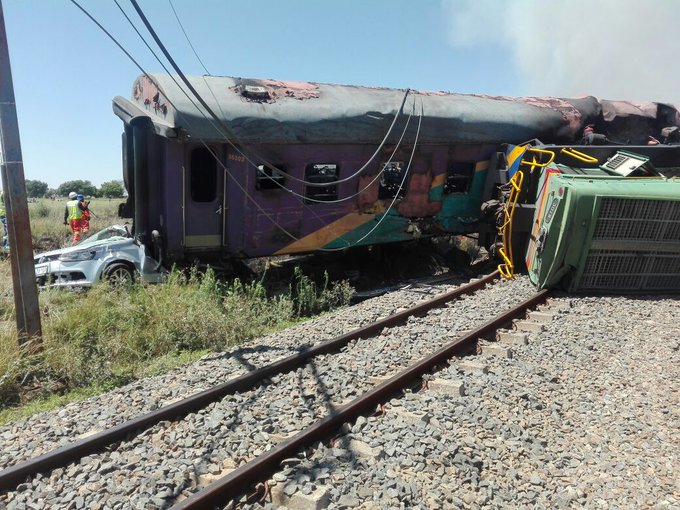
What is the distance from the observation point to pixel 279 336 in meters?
6.73

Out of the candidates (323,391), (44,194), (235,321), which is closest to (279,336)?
(235,321)

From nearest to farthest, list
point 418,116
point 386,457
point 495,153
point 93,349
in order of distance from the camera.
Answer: point 386,457, point 93,349, point 418,116, point 495,153

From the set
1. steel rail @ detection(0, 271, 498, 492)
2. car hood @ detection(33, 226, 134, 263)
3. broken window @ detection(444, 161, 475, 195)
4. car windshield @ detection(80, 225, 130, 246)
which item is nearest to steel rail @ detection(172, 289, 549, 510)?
steel rail @ detection(0, 271, 498, 492)

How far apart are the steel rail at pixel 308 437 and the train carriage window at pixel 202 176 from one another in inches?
195

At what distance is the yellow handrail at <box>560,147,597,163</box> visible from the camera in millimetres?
9328

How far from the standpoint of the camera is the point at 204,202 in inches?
346

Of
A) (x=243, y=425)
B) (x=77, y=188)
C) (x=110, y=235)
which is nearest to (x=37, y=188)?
(x=77, y=188)

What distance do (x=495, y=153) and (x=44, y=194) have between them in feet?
156

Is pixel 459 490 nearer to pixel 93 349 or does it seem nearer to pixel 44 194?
pixel 93 349

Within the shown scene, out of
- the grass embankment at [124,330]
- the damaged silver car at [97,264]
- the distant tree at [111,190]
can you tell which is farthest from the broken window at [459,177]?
the distant tree at [111,190]

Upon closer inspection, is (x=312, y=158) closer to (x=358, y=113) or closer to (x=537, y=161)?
(x=358, y=113)

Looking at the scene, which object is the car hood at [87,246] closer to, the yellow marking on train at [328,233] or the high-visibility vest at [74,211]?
the yellow marking on train at [328,233]

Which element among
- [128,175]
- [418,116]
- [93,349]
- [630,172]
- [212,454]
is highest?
[418,116]

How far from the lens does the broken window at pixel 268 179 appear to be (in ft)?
29.4
